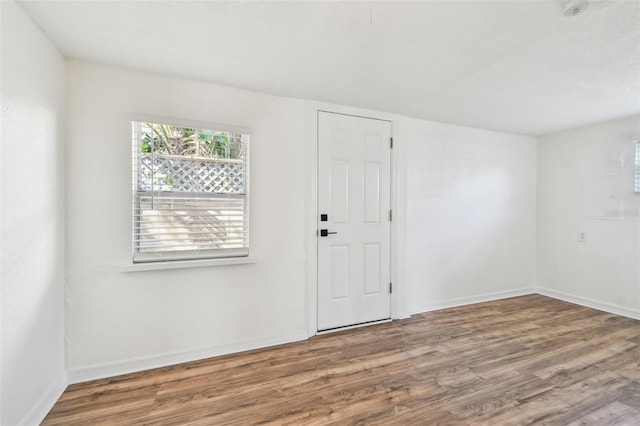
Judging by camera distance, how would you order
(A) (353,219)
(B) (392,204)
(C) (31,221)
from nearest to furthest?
(C) (31,221), (A) (353,219), (B) (392,204)

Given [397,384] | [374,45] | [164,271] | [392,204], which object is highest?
[374,45]

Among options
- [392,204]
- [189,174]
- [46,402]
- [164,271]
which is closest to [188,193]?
[189,174]

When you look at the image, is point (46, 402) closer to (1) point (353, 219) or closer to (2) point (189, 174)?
(2) point (189, 174)

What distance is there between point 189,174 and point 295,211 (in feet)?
3.23

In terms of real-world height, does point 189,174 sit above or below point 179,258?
above

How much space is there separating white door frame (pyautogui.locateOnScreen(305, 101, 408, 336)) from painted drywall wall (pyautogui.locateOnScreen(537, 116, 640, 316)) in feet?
8.09

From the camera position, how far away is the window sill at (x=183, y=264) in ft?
7.35

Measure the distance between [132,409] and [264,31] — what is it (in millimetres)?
2465

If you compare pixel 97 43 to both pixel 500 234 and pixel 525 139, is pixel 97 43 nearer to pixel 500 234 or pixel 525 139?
pixel 500 234

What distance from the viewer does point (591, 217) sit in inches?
149

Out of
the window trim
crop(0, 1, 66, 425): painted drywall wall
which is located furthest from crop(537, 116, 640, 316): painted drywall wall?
crop(0, 1, 66, 425): painted drywall wall

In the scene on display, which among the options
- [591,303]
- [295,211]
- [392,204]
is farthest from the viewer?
[591,303]

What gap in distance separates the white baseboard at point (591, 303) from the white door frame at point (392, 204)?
8.04ft

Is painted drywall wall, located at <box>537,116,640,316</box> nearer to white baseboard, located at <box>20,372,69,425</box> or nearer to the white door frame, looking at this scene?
the white door frame
